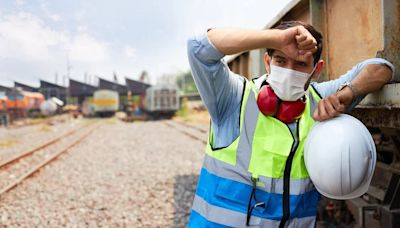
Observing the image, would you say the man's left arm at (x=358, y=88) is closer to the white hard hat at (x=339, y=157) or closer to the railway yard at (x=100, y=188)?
the white hard hat at (x=339, y=157)

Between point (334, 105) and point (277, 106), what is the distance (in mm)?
241

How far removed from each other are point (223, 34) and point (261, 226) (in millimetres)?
818

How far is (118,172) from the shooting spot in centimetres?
843

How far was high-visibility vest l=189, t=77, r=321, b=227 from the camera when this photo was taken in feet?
5.22

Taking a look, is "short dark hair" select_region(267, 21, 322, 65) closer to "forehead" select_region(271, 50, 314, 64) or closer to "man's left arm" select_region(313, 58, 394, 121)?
"forehead" select_region(271, 50, 314, 64)

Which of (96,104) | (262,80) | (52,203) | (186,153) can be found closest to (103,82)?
(96,104)

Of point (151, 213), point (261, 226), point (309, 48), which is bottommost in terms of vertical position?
point (151, 213)

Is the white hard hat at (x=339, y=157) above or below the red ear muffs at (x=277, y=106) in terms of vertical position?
below

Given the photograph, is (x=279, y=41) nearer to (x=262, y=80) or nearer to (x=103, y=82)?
(x=262, y=80)

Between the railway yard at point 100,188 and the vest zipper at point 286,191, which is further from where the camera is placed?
the railway yard at point 100,188

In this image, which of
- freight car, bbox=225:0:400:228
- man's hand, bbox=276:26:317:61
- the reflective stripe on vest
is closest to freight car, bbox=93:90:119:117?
freight car, bbox=225:0:400:228

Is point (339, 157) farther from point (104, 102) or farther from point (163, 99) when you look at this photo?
point (104, 102)

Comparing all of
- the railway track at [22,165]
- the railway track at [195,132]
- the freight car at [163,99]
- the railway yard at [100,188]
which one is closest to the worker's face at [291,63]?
the railway yard at [100,188]

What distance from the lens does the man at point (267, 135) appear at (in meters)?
1.59
